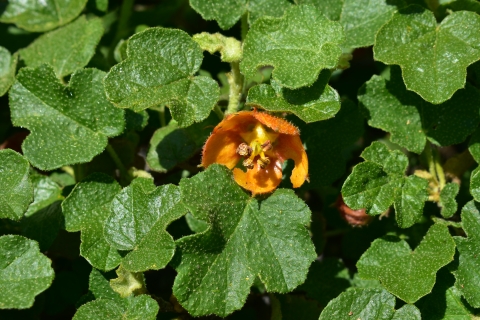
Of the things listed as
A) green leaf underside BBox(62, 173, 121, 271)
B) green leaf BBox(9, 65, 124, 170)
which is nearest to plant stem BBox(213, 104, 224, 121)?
green leaf BBox(9, 65, 124, 170)

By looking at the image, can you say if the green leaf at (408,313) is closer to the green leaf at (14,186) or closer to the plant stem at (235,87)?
the plant stem at (235,87)

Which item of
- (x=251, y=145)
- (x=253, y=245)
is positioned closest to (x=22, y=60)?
(x=251, y=145)

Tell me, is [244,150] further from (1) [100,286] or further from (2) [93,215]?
(1) [100,286]

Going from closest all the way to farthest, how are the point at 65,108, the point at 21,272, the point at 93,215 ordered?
the point at 21,272
the point at 93,215
the point at 65,108

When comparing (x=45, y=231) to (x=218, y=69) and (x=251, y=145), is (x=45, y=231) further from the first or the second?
(x=218, y=69)

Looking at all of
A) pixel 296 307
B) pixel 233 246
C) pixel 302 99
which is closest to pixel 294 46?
pixel 302 99
